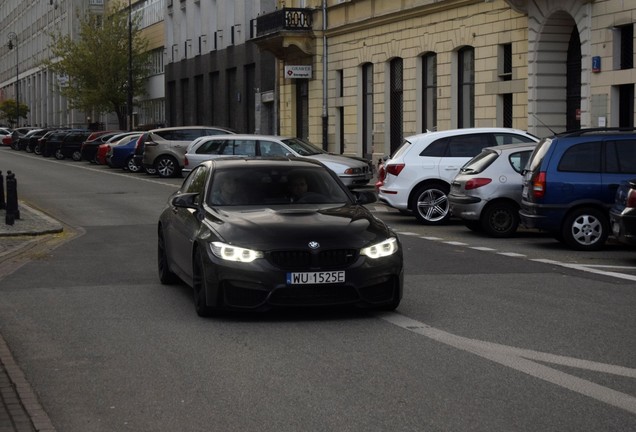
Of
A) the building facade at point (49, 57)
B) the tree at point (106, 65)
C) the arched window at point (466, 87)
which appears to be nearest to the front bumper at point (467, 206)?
the arched window at point (466, 87)

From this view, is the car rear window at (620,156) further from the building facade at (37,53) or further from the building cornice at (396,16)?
the building facade at (37,53)

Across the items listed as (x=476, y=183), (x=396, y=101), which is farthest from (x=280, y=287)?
(x=396, y=101)

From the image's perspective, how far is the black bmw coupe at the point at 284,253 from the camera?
10.4 metres

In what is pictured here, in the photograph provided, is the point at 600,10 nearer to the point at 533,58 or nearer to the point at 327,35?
the point at 533,58

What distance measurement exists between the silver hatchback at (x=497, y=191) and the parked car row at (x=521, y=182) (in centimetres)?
2

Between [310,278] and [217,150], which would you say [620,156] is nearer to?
[310,278]

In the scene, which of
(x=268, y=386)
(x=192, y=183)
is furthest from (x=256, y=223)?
(x=268, y=386)

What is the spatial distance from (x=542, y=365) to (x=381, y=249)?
2.45 meters

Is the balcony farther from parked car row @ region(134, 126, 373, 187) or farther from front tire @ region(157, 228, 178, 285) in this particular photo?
front tire @ region(157, 228, 178, 285)

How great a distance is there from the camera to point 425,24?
39281mm

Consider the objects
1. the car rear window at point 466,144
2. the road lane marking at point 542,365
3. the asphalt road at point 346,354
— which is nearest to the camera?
the asphalt road at point 346,354

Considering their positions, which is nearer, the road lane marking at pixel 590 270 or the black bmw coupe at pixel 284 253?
the black bmw coupe at pixel 284 253

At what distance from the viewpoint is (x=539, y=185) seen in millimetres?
17531

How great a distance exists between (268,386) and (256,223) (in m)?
2.98
